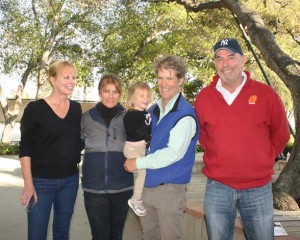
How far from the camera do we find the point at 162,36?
22.0 meters

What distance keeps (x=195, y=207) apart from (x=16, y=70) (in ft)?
64.5

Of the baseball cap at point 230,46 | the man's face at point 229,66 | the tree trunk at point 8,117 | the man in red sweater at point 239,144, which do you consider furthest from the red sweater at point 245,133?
the tree trunk at point 8,117

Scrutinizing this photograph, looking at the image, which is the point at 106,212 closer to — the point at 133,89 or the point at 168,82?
the point at 133,89

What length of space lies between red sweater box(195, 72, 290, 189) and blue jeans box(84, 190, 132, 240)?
90 cm

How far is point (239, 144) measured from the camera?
276 centimetres

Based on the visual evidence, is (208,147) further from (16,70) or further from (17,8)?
(16,70)

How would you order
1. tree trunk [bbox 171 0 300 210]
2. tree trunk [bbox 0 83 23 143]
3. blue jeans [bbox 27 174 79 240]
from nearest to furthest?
blue jeans [bbox 27 174 79 240] → tree trunk [bbox 171 0 300 210] → tree trunk [bbox 0 83 23 143]

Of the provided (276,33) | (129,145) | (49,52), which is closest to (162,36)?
(49,52)

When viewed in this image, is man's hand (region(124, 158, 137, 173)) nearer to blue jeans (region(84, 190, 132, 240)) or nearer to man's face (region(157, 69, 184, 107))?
blue jeans (region(84, 190, 132, 240))

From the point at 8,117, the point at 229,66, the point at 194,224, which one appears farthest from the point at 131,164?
the point at 8,117

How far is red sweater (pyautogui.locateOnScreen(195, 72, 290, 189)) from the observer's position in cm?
275

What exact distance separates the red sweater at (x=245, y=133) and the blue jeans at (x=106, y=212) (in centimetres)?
90

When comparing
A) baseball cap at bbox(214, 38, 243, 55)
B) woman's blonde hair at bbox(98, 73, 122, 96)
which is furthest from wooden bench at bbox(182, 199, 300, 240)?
baseball cap at bbox(214, 38, 243, 55)

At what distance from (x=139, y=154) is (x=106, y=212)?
1.97 feet
